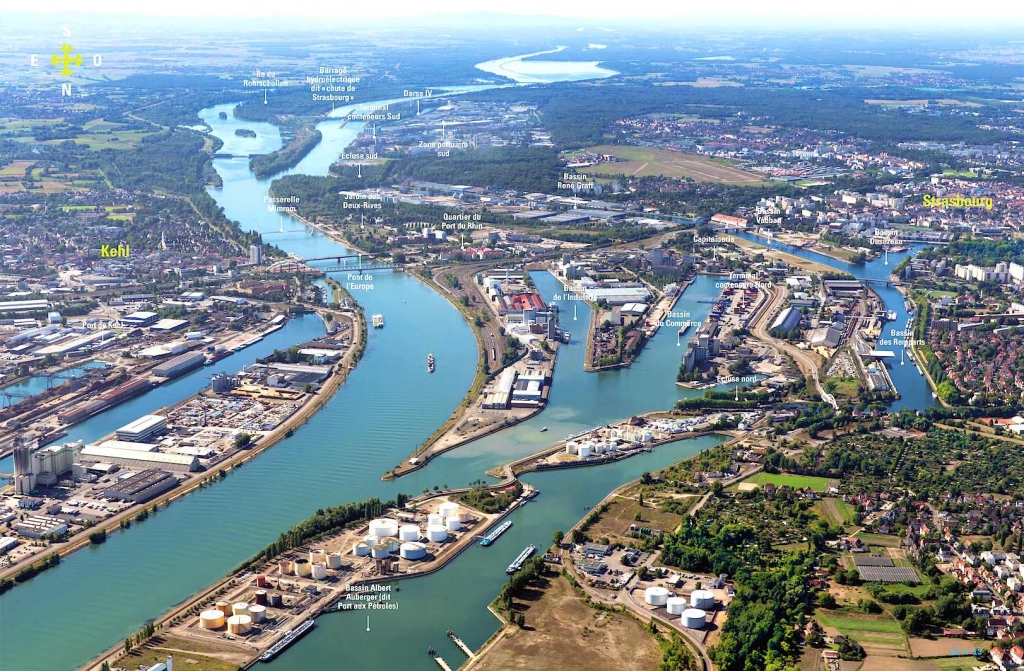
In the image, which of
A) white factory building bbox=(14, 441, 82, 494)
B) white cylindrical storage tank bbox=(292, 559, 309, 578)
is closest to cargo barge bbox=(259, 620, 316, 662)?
white cylindrical storage tank bbox=(292, 559, 309, 578)

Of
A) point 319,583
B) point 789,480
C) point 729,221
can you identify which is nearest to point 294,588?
point 319,583

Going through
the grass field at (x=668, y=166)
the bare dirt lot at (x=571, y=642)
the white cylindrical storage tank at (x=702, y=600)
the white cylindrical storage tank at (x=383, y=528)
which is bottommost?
the bare dirt lot at (x=571, y=642)

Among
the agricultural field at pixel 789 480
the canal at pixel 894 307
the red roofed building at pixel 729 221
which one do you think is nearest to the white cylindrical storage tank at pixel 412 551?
the agricultural field at pixel 789 480

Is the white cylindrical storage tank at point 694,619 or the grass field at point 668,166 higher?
the grass field at point 668,166

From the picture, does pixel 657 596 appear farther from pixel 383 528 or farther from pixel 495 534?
pixel 383 528

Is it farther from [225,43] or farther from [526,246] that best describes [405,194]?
[225,43]

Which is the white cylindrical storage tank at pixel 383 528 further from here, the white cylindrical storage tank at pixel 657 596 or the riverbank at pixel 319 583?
the white cylindrical storage tank at pixel 657 596

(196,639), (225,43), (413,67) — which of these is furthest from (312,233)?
(225,43)
